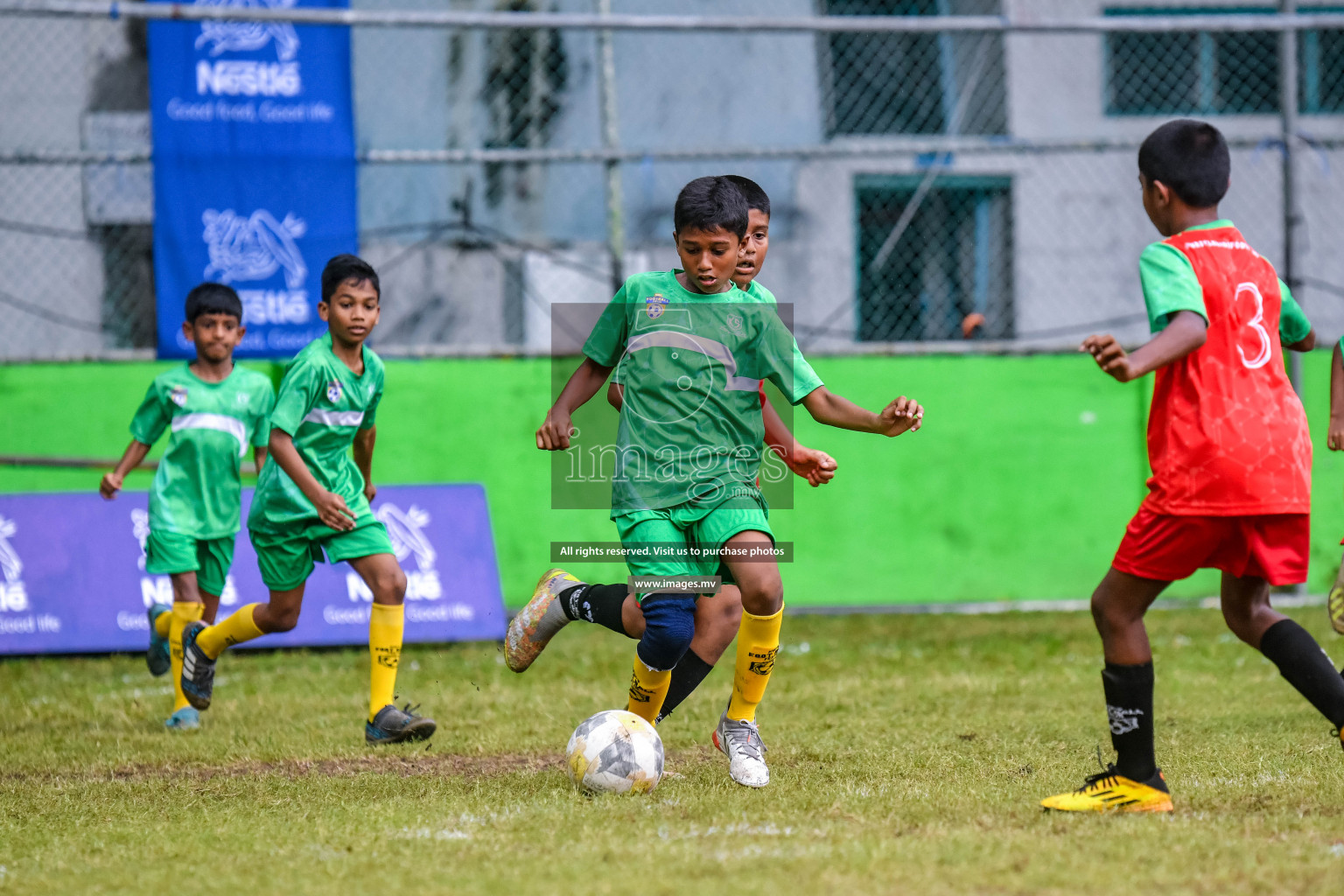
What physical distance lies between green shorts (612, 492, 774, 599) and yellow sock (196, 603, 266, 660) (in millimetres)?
2119

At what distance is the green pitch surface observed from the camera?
9.93 ft

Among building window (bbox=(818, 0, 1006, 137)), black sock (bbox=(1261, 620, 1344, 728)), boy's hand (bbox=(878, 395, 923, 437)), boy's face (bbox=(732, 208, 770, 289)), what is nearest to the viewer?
black sock (bbox=(1261, 620, 1344, 728))

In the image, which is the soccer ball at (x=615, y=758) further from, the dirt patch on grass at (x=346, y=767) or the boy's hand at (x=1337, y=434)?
the boy's hand at (x=1337, y=434)

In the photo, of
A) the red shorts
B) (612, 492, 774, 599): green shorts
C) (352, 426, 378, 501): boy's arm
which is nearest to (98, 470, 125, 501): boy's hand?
(352, 426, 378, 501): boy's arm

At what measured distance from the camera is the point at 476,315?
11.6 m

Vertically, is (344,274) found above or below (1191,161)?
below

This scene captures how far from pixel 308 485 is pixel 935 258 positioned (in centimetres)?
802

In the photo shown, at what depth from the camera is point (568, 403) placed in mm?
4461

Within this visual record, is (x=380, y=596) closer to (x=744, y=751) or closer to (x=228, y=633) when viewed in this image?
(x=228, y=633)

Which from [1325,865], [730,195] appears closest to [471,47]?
[730,195]

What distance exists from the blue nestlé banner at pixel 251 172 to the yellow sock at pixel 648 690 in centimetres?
452

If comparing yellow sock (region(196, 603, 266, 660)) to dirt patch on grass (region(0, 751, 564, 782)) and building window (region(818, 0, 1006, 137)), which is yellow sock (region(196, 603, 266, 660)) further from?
building window (region(818, 0, 1006, 137))

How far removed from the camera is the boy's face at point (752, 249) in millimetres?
4781

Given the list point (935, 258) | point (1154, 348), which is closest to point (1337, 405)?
point (1154, 348)
